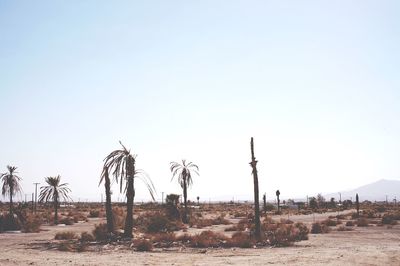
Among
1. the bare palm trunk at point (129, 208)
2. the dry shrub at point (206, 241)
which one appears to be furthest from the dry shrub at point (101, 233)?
the dry shrub at point (206, 241)

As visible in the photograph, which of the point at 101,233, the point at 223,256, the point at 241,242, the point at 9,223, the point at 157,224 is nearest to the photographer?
the point at 223,256

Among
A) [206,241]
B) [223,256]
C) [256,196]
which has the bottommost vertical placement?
[223,256]

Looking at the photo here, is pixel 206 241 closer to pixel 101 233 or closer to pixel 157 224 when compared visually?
pixel 101 233

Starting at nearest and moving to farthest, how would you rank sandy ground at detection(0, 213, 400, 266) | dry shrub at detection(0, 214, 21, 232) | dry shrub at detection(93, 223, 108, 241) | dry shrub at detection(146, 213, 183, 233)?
sandy ground at detection(0, 213, 400, 266) → dry shrub at detection(93, 223, 108, 241) → dry shrub at detection(146, 213, 183, 233) → dry shrub at detection(0, 214, 21, 232)

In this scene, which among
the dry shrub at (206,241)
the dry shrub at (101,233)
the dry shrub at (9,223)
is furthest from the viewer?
the dry shrub at (9,223)

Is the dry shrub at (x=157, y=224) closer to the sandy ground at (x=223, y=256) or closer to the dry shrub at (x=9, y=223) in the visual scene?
the dry shrub at (x=9, y=223)

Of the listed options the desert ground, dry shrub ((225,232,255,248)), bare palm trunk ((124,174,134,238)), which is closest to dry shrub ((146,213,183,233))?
bare palm trunk ((124,174,134,238))

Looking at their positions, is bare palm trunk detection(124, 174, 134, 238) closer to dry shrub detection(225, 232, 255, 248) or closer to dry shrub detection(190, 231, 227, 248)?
dry shrub detection(190, 231, 227, 248)

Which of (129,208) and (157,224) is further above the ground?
(129,208)

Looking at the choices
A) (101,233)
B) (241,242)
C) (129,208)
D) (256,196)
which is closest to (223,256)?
(241,242)

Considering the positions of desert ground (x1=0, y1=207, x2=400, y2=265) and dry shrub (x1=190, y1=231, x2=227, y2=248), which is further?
dry shrub (x1=190, y1=231, x2=227, y2=248)

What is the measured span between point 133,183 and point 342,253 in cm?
1548

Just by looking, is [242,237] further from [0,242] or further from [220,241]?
[0,242]

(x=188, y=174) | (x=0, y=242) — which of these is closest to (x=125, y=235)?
(x=0, y=242)
